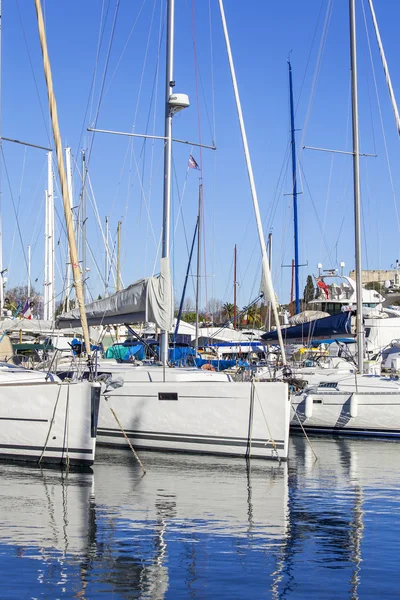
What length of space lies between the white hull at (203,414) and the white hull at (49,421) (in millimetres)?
2826

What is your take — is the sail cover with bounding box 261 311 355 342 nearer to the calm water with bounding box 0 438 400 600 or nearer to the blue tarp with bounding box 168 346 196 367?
the blue tarp with bounding box 168 346 196 367

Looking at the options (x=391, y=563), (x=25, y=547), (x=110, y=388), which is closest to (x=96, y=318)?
(x=110, y=388)

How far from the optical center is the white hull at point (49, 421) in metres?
17.6

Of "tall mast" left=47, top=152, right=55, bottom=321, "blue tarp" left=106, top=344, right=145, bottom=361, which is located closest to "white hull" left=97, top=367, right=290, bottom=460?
"blue tarp" left=106, top=344, right=145, bottom=361

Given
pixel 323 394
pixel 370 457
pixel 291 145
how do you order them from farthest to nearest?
pixel 291 145, pixel 323 394, pixel 370 457

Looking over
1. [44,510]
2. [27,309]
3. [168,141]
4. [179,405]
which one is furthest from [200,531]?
[27,309]

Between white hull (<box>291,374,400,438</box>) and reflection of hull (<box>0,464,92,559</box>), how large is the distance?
9591 millimetres

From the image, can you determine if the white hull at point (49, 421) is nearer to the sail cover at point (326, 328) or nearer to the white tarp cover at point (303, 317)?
the sail cover at point (326, 328)

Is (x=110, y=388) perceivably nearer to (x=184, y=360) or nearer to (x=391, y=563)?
(x=184, y=360)

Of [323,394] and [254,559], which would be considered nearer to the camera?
[254,559]

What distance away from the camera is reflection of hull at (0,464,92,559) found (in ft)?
37.7

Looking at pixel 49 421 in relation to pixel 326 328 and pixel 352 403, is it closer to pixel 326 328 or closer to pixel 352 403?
pixel 352 403

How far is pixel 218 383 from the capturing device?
1962cm

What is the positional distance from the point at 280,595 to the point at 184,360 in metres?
18.0
